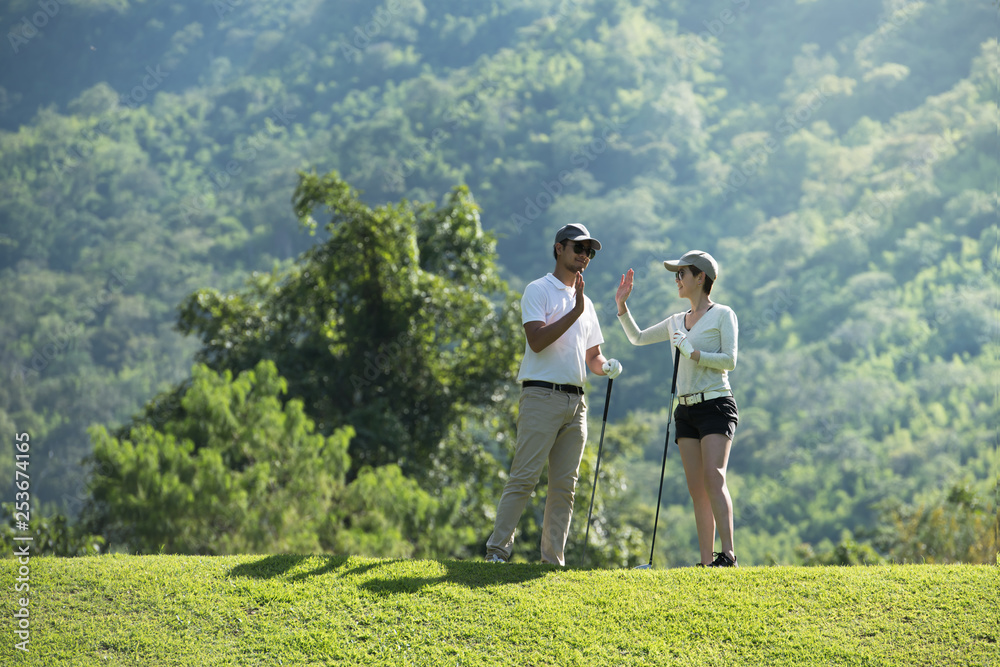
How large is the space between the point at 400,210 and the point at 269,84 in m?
111

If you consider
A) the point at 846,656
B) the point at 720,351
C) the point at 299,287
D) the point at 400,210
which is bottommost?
the point at 846,656

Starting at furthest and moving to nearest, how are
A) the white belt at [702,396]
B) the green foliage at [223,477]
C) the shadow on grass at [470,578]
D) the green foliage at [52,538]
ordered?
the green foliage at [52,538] < the green foliage at [223,477] < the white belt at [702,396] < the shadow on grass at [470,578]

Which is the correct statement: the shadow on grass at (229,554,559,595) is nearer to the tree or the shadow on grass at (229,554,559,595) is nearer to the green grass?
the green grass

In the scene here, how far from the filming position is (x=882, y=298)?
258 ft

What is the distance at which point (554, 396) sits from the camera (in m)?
5.73

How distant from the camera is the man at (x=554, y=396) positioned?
18.7ft

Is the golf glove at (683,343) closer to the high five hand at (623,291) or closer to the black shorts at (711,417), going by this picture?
the black shorts at (711,417)

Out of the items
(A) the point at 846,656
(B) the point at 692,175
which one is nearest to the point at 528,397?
(A) the point at 846,656

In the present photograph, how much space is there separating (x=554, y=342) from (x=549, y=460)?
779mm

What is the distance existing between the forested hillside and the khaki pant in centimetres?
637

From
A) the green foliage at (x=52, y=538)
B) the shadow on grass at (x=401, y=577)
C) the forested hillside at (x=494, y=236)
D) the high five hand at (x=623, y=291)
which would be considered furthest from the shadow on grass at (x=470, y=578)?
the green foliage at (x=52, y=538)

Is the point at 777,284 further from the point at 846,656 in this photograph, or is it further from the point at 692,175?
the point at 846,656

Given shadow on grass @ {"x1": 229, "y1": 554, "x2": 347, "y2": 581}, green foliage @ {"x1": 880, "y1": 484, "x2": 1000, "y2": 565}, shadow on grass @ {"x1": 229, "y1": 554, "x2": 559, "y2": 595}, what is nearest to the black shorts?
shadow on grass @ {"x1": 229, "y1": 554, "x2": 559, "y2": 595}

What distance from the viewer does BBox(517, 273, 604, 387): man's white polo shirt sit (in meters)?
5.72
